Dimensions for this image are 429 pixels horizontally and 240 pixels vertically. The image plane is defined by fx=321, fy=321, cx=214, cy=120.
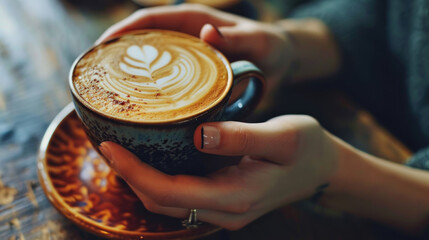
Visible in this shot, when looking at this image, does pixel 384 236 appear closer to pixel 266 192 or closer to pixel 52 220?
pixel 266 192

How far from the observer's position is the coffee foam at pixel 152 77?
1.74 feet

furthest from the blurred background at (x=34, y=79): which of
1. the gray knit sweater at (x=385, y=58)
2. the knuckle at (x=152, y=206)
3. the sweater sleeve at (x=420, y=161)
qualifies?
the sweater sleeve at (x=420, y=161)

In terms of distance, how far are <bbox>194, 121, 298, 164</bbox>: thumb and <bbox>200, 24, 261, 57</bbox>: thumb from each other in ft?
0.91

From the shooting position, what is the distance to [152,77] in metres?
0.61

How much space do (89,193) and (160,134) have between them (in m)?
0.25

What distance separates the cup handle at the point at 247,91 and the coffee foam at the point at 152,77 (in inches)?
1.2

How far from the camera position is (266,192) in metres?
0.60

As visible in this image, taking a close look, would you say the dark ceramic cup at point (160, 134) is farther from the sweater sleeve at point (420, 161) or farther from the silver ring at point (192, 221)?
the sweater sleeve at point (420, 161)

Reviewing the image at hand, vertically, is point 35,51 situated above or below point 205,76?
below

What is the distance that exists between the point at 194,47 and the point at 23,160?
17.8 inches

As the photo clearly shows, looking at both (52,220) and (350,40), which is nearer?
(52,220)

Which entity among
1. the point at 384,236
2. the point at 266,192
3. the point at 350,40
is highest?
the point at 350,40

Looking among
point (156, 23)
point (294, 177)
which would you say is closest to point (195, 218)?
point (294, 177)

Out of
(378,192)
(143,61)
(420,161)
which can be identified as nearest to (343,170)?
(378,192)
